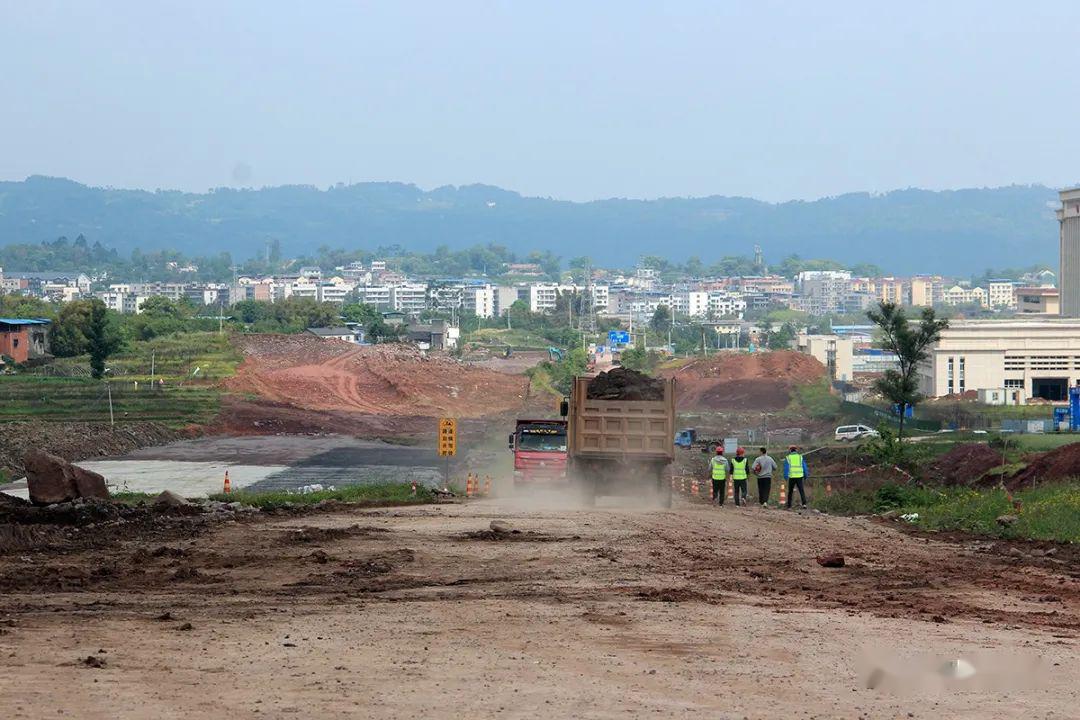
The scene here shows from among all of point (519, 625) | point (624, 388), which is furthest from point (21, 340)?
point (519, 625)

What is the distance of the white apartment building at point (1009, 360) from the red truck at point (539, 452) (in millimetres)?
68031

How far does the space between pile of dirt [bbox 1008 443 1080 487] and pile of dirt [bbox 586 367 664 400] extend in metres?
7.91

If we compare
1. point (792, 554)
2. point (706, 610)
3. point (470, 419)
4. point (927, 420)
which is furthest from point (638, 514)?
point (470, 419)

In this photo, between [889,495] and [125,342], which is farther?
[125,342]

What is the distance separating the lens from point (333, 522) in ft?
89.4

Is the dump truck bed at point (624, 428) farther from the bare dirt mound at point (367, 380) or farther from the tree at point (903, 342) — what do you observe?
the bare dirt mound at point (367, 380)

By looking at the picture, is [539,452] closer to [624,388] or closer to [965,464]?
[624,388]

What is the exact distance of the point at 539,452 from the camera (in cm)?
3800

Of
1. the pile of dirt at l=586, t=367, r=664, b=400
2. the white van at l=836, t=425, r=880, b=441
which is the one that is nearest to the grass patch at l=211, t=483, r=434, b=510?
the pile of dirt at l=586, t=367, r=664, b=400

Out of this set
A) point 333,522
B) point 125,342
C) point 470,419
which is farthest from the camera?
point 125,342

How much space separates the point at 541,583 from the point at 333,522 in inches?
385

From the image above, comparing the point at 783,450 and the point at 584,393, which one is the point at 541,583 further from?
the point at 783,450

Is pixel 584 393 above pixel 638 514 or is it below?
above

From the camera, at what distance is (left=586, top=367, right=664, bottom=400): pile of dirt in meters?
34.4
